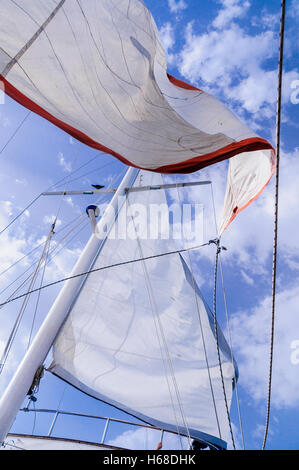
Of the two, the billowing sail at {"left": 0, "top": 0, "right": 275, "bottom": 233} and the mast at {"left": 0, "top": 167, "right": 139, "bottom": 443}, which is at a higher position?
the billowing sail at {"left": 0, "top": 0, "right": 275, "bottom": 233}

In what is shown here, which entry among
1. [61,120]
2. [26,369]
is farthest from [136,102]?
[26,369]

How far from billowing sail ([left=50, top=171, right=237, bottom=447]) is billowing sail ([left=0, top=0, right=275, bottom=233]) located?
9.55 ft

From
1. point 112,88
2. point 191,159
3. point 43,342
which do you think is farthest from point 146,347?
point 112,88

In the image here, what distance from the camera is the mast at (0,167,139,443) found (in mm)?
3211

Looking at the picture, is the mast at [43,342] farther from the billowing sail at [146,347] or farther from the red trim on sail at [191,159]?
the red trim on sail at [191,159]

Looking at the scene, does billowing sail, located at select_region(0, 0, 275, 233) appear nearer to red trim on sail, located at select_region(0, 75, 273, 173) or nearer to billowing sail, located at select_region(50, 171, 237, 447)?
red trim on sail, located at select_region(0, 75, 273, 173)

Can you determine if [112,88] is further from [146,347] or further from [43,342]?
[146,347]

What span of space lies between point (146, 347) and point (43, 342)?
1.98 m

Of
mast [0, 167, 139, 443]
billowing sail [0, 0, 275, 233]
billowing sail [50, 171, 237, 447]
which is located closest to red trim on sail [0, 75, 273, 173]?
billowing sail [0, 0, 275, 233]

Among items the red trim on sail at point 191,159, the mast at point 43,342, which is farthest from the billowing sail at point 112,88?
A: the mast at point 43,342

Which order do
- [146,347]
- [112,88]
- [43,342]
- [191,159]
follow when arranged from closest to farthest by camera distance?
[112,88] → [191,159] → [43,342] → [146,347]

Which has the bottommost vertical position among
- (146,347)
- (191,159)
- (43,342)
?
(43,342)

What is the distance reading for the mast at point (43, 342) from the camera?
321 cm

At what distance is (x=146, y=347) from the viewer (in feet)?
17.0
